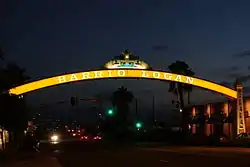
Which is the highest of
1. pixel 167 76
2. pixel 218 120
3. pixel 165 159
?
pixel 167 76

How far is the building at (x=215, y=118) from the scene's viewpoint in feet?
197

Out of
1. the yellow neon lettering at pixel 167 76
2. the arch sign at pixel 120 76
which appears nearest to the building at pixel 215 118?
the arch sign at pixel 120 76

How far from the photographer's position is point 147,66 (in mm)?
43000

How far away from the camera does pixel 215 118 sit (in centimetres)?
6662

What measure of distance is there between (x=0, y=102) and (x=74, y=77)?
1146 cm

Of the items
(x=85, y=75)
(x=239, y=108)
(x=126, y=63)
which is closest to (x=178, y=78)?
(x=126, y=63)

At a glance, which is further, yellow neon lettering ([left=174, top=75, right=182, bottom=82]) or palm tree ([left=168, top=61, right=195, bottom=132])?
palm tree ([left=168, top=61, right=195, bottom=132])

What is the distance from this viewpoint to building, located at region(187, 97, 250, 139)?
6015cm

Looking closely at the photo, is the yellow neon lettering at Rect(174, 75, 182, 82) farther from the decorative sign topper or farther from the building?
the building

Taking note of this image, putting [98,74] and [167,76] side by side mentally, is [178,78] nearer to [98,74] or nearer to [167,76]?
[167,76]

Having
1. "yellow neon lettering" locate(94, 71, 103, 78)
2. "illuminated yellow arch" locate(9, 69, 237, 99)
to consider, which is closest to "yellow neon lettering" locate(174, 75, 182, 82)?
"illuminated yellow arch" locate(9, 69, 237, 99)

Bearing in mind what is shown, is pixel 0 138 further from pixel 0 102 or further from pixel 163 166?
pixel 163 166

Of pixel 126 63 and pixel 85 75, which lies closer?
pixel 85 75

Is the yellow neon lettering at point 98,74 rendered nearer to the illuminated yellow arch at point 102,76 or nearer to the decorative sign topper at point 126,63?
the illuminated yellow arch at point 102,76
